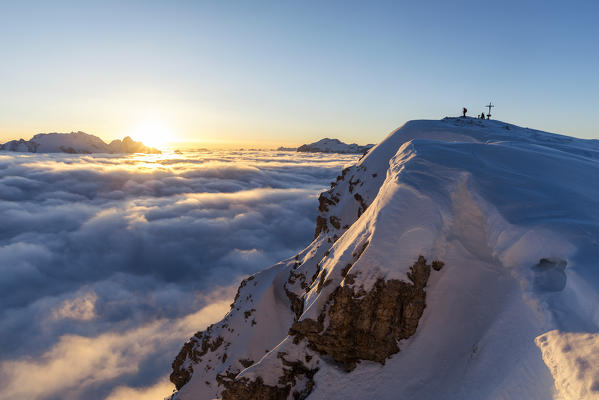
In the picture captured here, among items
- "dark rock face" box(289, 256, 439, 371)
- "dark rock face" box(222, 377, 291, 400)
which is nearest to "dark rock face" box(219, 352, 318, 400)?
"dark rock face" box(222, 377, 291, 400)

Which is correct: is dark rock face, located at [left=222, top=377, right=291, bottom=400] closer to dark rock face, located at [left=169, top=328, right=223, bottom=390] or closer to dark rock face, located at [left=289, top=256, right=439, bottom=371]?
dark rock face, located at [left=289, top=256, right=439, bottom=371]

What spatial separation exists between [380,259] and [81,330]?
145 m

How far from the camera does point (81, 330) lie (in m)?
107

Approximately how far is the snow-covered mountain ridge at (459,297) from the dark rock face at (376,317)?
1.5 inches

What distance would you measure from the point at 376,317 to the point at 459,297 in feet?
9.87

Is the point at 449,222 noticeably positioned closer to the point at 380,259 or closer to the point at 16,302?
the point at 380,259

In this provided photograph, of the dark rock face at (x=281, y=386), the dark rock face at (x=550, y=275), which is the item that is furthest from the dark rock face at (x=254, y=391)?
the dark rock face at (x=550, y=275)

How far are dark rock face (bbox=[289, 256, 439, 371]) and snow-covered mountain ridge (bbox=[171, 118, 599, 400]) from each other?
0.04 meters

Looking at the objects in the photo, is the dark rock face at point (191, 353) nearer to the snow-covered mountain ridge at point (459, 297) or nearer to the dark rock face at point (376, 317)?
the snow-covered mountain ridge at point (459, 297)

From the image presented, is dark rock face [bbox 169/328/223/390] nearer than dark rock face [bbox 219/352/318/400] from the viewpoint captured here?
No

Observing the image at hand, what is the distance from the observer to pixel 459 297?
909 centimetres

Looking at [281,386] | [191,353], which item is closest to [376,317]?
[281,386]

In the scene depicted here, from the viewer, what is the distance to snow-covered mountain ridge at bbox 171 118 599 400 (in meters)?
6.39

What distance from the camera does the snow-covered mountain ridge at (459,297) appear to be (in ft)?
21.0
